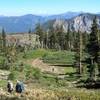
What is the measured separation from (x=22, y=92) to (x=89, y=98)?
585 cm

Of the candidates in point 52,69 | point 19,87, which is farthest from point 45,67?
point 19,87

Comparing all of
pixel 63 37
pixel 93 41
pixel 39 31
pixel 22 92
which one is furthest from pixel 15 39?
pixel 22 92

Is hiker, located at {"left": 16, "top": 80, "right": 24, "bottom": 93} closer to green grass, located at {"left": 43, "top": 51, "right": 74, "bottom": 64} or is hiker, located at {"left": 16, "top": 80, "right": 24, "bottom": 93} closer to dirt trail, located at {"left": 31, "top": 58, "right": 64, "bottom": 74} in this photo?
dirt trail, located at {"left": 31, "top": 58, "right": 64, "bottom": 74}

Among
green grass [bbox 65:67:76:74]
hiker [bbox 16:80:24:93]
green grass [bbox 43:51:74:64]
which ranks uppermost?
hiker [bbox 16:80:24:93]

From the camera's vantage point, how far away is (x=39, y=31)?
7032 inches

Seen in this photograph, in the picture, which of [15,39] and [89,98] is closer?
[89,98]

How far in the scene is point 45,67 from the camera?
101812 mm

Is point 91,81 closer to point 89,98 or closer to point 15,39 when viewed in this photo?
point 89,98

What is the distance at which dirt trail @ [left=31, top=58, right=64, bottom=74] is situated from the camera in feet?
302

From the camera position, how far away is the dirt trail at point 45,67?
9194cm

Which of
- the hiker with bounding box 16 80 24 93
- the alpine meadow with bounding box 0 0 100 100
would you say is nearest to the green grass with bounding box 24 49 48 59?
the alpine meadow with bounding box 0 0 100 100

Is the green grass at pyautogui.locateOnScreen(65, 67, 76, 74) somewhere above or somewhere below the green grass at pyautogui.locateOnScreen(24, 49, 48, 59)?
below

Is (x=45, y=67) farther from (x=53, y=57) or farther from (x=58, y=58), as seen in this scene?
(x=53, y=57)

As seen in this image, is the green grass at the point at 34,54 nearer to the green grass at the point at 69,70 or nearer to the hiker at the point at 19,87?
the green grass at the point at 69,70
